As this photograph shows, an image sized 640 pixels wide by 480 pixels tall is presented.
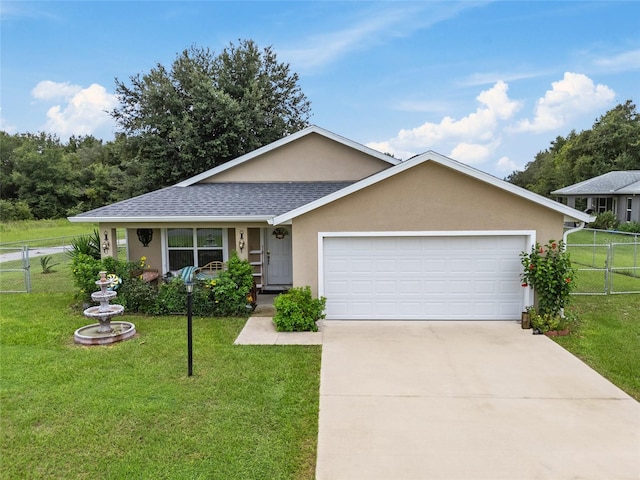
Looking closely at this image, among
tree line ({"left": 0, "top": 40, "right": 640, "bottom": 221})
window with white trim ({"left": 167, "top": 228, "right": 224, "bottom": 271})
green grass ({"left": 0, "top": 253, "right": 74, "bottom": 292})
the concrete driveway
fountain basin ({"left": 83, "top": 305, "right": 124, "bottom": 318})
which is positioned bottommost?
the concrete driveway

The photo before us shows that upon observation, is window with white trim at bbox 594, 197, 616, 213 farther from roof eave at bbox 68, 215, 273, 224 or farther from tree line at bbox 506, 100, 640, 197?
roof eave at bbox 68, 215, 273, 224

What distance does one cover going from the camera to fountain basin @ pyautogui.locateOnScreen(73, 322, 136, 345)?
28.4 feet

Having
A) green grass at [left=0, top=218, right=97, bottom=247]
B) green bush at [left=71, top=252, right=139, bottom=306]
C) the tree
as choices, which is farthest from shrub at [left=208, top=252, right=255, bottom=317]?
green grass at [left=0, top=218, right=97, bottom=247]

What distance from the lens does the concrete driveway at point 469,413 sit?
4.71 meters

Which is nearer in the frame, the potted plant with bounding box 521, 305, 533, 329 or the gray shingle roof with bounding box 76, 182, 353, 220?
the potted plant with bounding box 521, 305, 533, 329

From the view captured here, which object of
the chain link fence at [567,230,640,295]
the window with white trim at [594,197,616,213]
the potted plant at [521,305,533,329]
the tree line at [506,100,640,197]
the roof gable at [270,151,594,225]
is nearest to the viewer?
the roof gable at [270,151,594,225]

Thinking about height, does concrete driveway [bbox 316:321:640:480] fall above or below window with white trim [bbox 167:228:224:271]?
below

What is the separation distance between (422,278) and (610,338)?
3.88m

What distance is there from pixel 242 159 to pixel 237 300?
578 cm

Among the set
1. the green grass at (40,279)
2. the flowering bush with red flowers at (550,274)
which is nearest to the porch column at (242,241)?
the green grass at (40,279)

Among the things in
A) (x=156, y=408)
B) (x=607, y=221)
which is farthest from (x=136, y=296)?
(x=607, y=221)

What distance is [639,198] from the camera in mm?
28531

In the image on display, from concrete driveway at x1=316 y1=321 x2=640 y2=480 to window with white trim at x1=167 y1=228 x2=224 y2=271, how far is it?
5.30 meters

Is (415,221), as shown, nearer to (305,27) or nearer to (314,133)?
(314,133)
